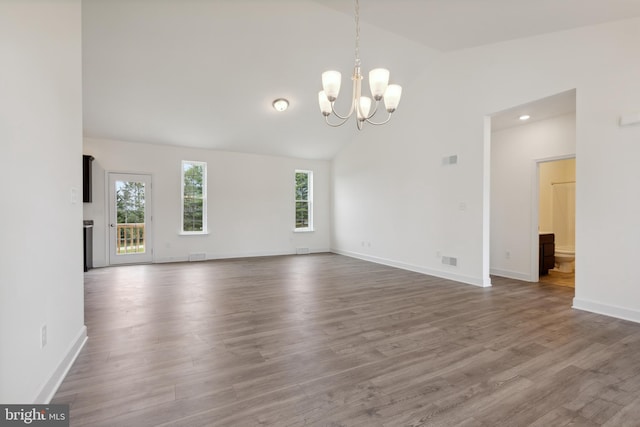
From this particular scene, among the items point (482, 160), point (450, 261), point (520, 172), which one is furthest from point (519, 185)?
point (450, 261)

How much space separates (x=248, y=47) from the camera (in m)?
4.39

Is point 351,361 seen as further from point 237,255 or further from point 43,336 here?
point 237,255

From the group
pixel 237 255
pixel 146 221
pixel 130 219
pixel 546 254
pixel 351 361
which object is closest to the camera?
pixel 351 361

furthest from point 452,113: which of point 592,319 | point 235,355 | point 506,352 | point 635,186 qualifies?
point 235,355

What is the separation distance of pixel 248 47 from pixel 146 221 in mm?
4471

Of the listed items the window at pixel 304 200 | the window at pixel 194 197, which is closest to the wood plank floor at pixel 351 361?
the window at pixel 194 197

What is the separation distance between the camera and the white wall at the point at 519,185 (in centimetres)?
474

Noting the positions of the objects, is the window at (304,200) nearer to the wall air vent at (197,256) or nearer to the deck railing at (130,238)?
the wall air vent at (197,256)

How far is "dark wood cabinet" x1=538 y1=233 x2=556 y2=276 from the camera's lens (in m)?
5.45

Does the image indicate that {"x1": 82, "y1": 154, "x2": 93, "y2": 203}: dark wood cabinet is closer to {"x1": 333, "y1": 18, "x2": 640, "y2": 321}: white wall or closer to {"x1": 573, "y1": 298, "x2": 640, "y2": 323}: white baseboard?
{"x1": 333, "y1": 18, "x2": 640, "y2": 321}: white wall

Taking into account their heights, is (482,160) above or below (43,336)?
above

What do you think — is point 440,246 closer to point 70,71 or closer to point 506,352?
point 506,352

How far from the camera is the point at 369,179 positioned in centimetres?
700

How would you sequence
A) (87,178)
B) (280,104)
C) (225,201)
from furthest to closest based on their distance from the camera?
(225,201)
(87,178)
(280,104)
